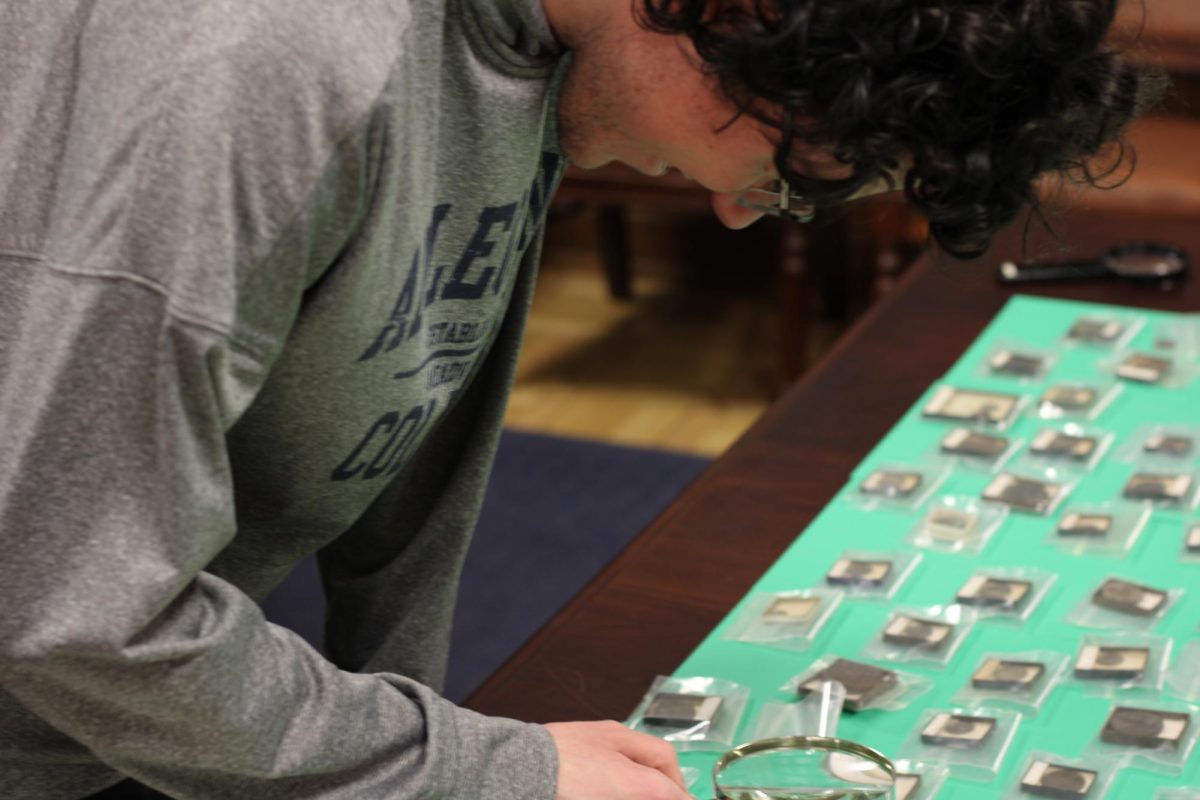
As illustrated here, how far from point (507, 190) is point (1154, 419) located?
90 cm

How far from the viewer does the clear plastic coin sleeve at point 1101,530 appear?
1.40 m

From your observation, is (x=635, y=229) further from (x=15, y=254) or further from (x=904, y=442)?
(x=15, y=254)

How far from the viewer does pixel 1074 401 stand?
1.68 metres

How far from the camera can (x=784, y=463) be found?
1.58m

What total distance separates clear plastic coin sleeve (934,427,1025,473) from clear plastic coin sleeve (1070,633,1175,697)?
1.08 ft

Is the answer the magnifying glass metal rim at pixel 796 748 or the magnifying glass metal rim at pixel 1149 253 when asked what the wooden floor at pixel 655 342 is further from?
the magnifying glass metal rim at pixel 796 748

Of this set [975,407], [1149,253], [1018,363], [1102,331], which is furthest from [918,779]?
[1149,253]

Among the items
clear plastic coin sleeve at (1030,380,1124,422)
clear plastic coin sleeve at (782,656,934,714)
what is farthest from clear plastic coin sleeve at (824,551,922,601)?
clear plastic coin sleeve at (1030,380,1124,422)

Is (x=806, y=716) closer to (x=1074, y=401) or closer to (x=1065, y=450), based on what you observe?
(x=1065, y=450)

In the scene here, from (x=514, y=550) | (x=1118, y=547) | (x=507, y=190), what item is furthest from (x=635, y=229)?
(x=507, y=190)

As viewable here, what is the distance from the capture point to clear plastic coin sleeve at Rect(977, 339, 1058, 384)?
1.76 meters

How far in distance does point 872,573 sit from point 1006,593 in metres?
0.11

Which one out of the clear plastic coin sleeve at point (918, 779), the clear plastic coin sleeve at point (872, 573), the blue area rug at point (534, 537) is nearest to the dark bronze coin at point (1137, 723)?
the clear plastic coin sleeve at point (918, 779)

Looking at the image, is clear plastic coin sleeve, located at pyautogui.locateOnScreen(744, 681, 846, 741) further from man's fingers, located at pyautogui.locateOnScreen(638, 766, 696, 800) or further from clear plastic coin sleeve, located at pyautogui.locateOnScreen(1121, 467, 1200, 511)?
clear plastic coin sleeve, located at pyautogui.locateOnScreen(1121, 467, 1200, 511)
